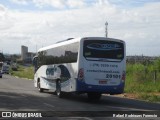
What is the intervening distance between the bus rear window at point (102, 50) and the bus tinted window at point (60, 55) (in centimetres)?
60

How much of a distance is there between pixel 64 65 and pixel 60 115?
26.7 ft

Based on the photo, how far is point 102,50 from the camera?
73.1 ft

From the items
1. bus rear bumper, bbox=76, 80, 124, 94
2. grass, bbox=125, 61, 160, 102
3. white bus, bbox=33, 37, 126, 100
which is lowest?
grass, bbox=125, 61, 160, 102

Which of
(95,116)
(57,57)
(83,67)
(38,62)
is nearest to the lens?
(95,116)

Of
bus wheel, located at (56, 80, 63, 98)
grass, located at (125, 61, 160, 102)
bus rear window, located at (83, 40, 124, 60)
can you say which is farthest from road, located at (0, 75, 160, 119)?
grass, located at (125, 61, 160, 102)

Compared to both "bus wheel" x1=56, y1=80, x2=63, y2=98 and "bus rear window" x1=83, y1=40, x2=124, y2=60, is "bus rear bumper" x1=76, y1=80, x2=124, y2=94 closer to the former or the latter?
"bus rear window" x1=83, y1=40, x2=124, y2=60

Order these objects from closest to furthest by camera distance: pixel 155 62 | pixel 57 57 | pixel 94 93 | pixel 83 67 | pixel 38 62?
pixel 83 67, pixel 94 93, pixel 57 57, pixel 38 62, pixel 155 62

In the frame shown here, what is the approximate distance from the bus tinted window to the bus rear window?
598 mm

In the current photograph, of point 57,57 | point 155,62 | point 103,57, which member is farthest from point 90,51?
point 155,62

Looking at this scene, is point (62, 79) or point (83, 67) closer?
point (83, 67)

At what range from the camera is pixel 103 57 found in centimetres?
2233

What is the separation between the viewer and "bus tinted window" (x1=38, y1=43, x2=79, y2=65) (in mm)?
22869

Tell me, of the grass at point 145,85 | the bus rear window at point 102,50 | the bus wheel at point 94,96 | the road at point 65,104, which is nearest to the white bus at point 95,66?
the bus rear window at point 102,50

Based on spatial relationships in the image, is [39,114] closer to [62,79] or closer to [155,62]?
[62,79]
